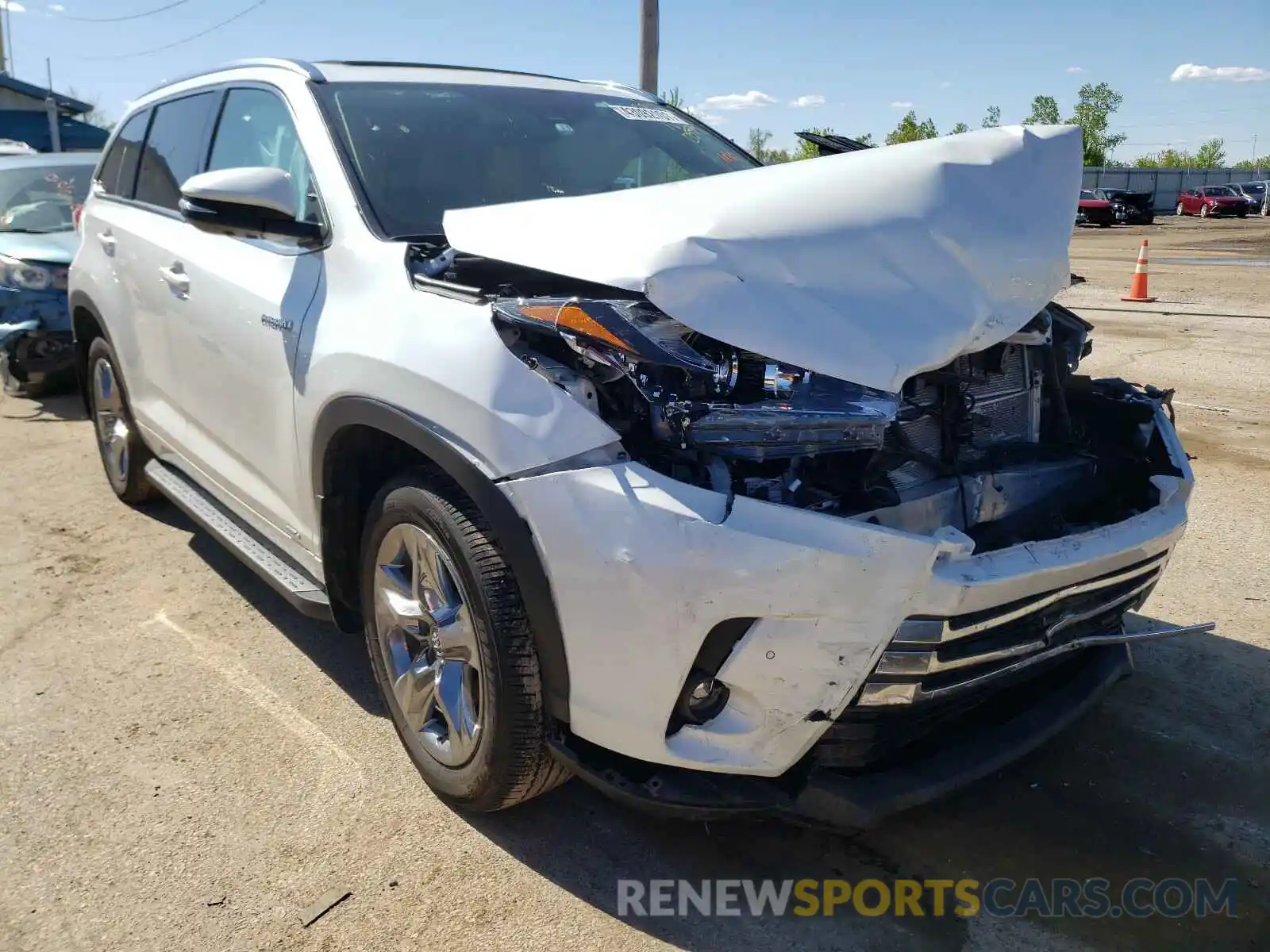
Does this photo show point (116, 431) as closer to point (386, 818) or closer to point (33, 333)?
point (33, 333)

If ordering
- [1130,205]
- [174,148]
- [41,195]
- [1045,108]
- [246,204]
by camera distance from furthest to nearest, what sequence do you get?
[1045,108], [1130,205], [41,195], [174,148], [246,204]

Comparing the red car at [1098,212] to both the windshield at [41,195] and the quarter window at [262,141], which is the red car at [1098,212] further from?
the quarter window at [262,141]

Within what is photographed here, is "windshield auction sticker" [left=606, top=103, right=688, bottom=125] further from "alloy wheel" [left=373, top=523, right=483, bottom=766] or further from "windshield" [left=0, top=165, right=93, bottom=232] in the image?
"windshield" [left=0, top=165, right=93, bottom=232]

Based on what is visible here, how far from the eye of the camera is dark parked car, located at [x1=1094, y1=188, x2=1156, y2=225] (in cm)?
3894

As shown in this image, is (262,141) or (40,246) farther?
(40,246)

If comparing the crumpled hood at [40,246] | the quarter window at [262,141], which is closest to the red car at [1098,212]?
the crumpled hood at [40,246]

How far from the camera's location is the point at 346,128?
10.1 ft

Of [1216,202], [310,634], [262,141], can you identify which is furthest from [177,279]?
[1216,202]

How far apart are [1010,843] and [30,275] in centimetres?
732

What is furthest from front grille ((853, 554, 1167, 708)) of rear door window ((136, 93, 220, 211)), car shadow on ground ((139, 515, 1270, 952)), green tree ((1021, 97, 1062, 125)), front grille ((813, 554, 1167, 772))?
green tree ((1021, 97, 1062, 125))

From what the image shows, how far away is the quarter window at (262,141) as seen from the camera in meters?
3.06

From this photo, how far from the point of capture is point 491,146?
333cm

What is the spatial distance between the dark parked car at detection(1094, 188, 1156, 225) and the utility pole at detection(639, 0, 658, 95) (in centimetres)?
3302

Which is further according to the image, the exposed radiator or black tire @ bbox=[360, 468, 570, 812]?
the exposed radiator
